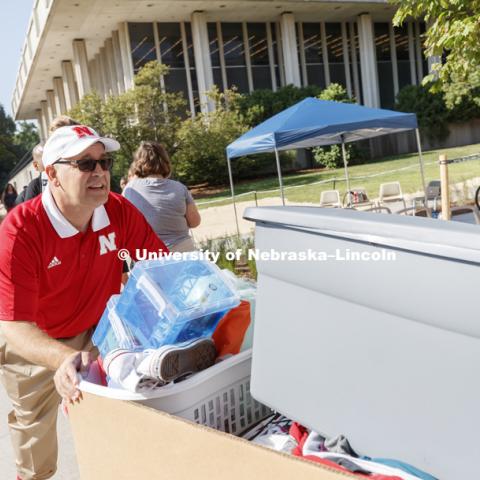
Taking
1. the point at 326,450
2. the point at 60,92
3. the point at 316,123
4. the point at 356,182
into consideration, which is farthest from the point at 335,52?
the point at 326,450

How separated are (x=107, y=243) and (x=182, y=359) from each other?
1.04 m

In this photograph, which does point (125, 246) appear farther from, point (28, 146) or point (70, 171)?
point (28, 146)

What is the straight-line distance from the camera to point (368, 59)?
34.7 metres

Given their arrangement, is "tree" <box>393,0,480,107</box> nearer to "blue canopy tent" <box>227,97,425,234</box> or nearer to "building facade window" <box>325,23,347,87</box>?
"blue canopy tent" <box>227,97,425,234</box>

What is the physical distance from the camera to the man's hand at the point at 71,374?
1399 millimetres

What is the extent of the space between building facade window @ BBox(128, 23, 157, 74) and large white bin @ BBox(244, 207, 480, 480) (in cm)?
3066

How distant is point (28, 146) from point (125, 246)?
80.3 metres

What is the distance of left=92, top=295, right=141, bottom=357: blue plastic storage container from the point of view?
1.45 meters

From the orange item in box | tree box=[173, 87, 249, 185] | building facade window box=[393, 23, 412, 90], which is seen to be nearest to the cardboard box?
the orange item in box

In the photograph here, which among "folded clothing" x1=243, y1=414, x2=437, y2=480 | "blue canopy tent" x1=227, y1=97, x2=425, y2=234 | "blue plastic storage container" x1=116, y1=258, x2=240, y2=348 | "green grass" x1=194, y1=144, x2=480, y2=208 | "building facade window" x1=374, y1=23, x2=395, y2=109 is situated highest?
"building facade window" x1=374, y1=23, x2=395, y2=109

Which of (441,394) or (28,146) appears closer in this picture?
(441,394)

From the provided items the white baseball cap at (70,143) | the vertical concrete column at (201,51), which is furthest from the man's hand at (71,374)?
the vertical concrete column at (201,51)

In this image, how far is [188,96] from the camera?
104 ft

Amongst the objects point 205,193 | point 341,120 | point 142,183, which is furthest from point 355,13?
point 142,183
